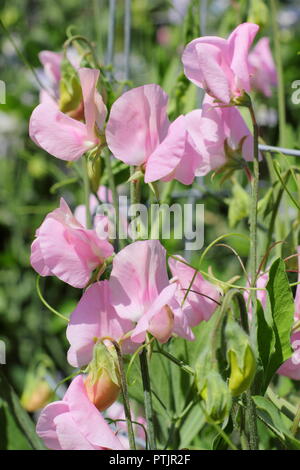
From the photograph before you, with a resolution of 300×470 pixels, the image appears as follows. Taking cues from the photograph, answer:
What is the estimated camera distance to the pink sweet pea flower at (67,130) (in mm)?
539

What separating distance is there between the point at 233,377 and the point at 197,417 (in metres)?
0.27

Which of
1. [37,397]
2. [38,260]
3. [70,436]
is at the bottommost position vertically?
[37,397]

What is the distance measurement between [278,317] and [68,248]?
0.15 meters

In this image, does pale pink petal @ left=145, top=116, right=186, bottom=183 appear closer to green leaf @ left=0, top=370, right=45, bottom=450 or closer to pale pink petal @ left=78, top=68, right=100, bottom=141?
pale pink petal @ left=78, top=68, right=100, bottom=141

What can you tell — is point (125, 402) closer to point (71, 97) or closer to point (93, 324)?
point (93, 324)

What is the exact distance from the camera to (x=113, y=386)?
0.49 meters

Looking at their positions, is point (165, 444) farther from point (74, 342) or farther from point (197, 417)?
point (74, 342)

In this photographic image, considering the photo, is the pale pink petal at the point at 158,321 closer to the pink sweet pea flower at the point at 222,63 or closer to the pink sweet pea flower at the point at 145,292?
the pink sweet pea flower at the point at 145,292

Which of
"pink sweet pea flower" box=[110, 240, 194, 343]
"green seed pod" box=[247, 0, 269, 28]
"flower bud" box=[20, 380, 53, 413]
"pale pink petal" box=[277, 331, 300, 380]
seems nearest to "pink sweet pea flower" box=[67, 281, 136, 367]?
"pink sweet pea flower" box=[110, 240, 194, 343]

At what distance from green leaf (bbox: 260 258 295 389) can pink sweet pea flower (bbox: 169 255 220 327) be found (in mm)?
54

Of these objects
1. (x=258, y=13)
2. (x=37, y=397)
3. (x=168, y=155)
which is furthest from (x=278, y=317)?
(x=37, y=397)

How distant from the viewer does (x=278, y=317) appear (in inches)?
20.0

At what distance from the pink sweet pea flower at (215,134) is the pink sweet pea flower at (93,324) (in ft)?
0.45
